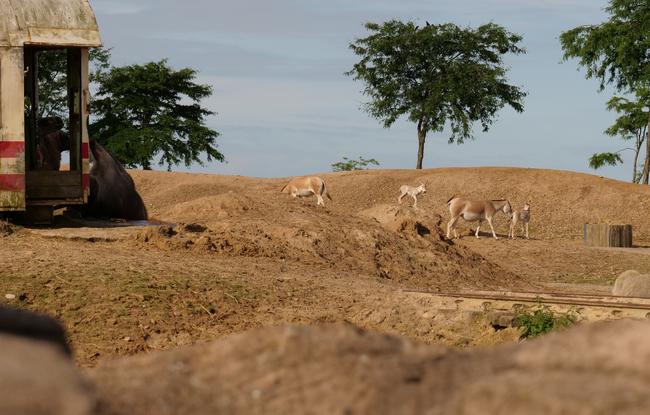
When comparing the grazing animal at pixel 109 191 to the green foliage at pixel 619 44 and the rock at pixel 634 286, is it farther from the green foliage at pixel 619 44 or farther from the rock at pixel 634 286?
the green foliage at pixel 619 44

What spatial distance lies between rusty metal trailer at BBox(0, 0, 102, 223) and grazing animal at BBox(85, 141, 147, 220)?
139cm

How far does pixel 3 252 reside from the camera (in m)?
13.5

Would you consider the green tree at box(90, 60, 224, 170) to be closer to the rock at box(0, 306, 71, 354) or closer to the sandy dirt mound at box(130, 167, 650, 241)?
the sandy dirt mound at box(130, 167, 650, 241)

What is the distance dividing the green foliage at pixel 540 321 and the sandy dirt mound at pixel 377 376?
8.30 meters

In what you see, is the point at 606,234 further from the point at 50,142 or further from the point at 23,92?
the point at 23,92

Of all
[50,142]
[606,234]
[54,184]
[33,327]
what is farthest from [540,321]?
[606,234]

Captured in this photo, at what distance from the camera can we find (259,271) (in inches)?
553

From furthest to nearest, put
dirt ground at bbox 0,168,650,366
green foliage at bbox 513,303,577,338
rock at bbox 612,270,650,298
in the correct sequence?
rock at bbox 612,270,650,298
dirt ground at bbox 0,168,650,366
green foliage at bbox 513,303,577,338

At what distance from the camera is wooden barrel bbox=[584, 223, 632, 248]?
27.5 meters

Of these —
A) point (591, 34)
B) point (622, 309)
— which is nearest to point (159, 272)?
point (622, 309)

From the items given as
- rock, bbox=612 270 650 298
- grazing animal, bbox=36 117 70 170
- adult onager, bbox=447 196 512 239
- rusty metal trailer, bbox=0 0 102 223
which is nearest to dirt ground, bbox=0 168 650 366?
rusty metal trailer, bbox=0 0 102 223

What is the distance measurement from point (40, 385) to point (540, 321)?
9.40 metres

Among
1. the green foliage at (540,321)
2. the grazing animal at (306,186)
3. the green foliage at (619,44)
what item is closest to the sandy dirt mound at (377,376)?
the green foliage at (540,321)

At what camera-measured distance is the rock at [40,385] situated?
209cm
